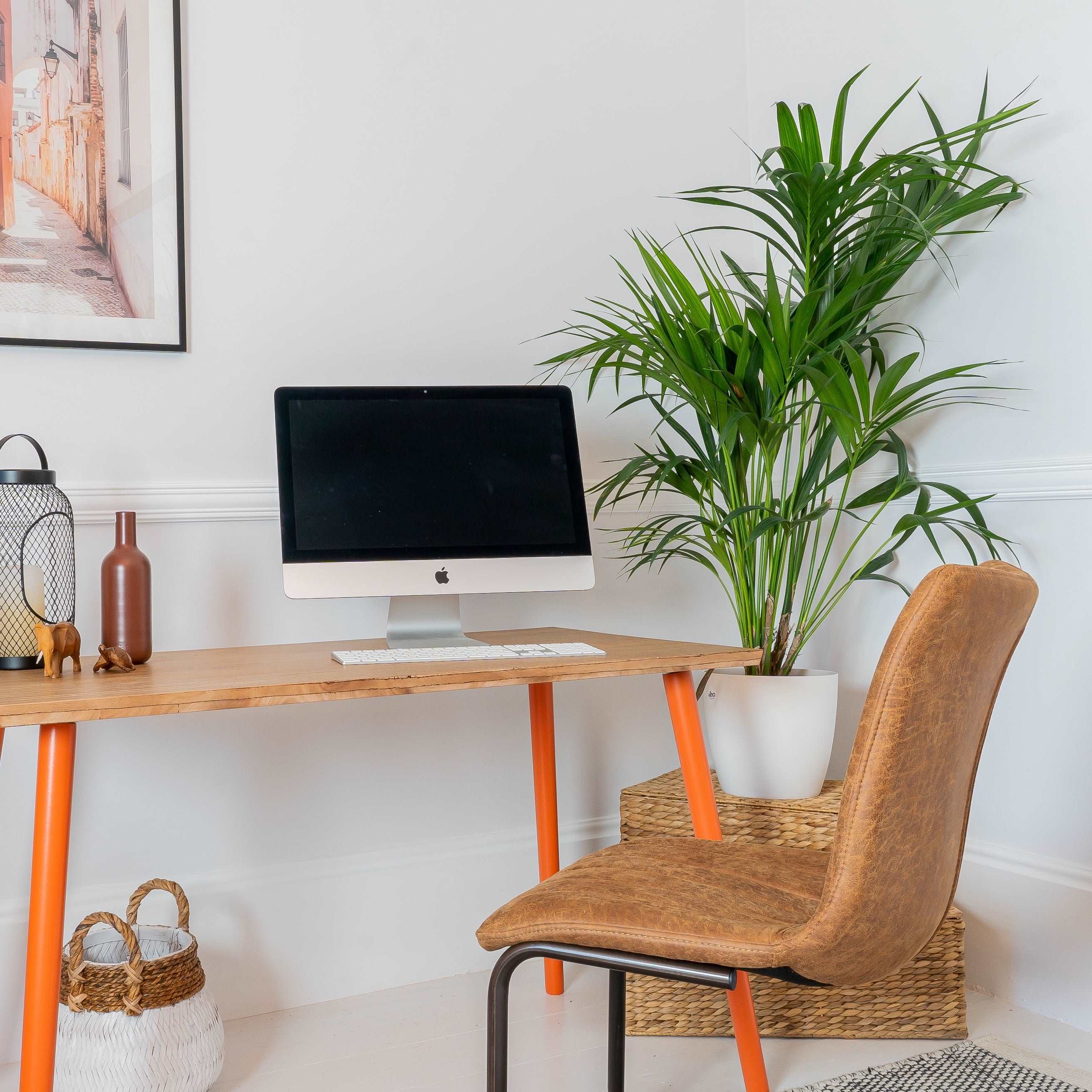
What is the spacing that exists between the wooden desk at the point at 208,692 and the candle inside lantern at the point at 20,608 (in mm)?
75

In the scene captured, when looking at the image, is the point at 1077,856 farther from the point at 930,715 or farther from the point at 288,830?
the point at 288,830

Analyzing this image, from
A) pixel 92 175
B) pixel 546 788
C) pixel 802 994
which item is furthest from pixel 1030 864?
pixel 92 175

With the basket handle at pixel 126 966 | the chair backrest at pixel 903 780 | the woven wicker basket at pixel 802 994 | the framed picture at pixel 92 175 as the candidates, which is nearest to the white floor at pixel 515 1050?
the woven wicker basket at pixel 802 994

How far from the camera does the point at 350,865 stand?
7.32 feet

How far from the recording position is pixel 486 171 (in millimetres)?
2408

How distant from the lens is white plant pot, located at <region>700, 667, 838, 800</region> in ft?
6.66

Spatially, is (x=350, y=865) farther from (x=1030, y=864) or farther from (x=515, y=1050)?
(x=1030, y=864)

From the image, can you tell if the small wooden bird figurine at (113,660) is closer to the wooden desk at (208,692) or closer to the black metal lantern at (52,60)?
the wooden desk at (208,692)

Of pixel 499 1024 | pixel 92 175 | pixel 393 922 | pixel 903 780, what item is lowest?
pixel 393 922

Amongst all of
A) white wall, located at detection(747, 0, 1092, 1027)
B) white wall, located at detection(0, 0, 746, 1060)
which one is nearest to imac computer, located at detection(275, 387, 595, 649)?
white wall, located at detection(0, 0, 746, 1060)

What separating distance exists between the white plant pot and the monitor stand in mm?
491

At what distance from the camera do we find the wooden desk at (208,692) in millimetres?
1316

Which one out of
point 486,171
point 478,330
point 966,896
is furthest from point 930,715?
point 486,171

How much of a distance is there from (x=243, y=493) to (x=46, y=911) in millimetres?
986
